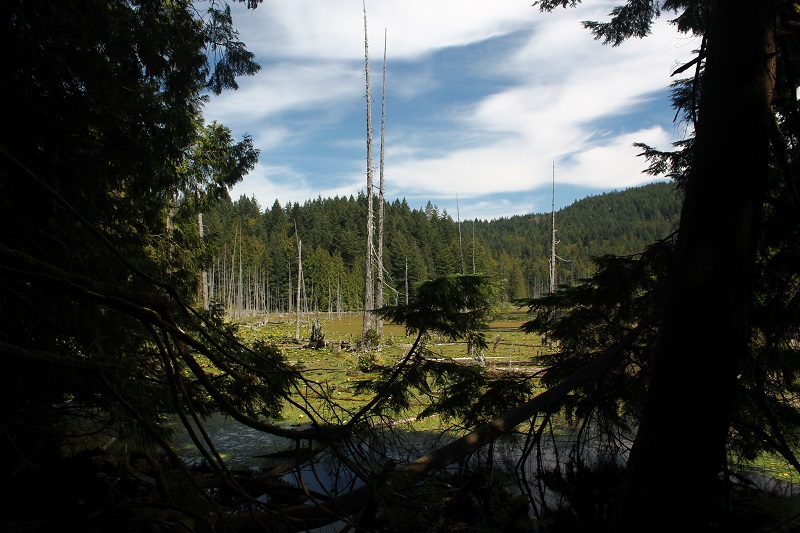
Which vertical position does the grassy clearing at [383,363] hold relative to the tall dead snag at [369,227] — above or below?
below

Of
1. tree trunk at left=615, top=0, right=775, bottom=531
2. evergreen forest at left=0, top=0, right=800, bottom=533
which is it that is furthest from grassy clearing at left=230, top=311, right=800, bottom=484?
tree trunk at left=615, top=0, right=775, bottom=531

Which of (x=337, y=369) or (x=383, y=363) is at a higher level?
(x=337, y=369)

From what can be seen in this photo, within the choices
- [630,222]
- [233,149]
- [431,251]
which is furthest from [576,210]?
[233,149]

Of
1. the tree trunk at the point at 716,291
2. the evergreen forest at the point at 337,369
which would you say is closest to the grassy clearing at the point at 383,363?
the evergreen forest at the point at 337,369

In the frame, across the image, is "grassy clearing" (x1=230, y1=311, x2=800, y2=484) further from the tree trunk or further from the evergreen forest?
the tree trunk

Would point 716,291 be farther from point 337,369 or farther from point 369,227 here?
point 369,227

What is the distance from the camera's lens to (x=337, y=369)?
3949 millimetres

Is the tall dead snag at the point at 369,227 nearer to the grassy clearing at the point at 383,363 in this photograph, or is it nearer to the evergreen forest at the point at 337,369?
the grassy clearing at the point at 383,363

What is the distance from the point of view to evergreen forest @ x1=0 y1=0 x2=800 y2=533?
2.24 m

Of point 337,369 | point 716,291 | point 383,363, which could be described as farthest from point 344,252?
point 716,291

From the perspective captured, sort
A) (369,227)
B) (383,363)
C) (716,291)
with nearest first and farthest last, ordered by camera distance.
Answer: (716,291)
(383,363)
(369,227)

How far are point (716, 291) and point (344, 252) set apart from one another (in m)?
79.5

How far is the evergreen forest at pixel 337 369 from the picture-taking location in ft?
7.34

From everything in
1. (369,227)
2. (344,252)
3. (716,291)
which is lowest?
(716,291)
